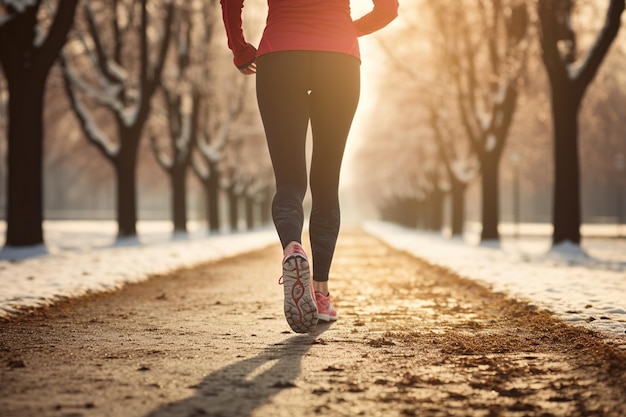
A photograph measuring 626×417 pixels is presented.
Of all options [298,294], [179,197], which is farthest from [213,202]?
[298,294]

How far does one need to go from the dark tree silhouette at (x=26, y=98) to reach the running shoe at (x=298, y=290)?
10.5 m

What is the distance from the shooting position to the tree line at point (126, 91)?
43.7 feet

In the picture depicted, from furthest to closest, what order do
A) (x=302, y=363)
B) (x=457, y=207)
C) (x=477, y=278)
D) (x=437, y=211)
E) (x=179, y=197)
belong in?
(x=437, y=211)
(x=457, y=207)
(x=179, y=197)
(x=477, y=278)
(x=302, y=363)

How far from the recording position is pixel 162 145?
35.0 m

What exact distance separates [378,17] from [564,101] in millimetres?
11269

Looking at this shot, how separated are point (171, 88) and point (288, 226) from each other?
2184cm

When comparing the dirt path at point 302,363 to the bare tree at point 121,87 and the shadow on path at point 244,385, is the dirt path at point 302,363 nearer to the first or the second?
the shadow on path at point 244,385

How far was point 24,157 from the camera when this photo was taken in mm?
13469

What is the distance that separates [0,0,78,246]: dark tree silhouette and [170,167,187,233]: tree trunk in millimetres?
13097

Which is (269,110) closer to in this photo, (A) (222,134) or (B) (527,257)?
(B) (527,257)

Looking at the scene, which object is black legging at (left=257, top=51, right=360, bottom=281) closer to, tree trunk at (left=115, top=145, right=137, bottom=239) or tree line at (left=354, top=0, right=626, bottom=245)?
tree line at (left=354, top=0, right=626, bottom=245)

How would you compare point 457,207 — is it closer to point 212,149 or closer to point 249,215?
point 212,149

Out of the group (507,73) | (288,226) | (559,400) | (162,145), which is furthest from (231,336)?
(162,145)

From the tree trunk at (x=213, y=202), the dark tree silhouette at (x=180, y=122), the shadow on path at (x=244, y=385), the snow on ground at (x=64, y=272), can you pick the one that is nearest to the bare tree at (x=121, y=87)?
the dark tree silhouette at (x=180, y=122)
